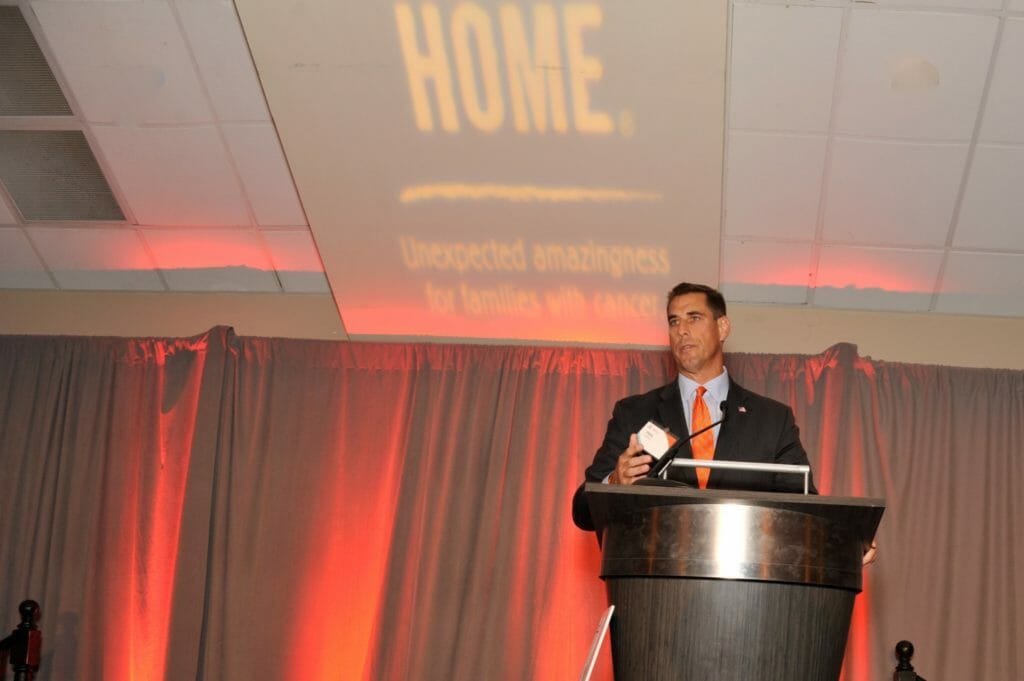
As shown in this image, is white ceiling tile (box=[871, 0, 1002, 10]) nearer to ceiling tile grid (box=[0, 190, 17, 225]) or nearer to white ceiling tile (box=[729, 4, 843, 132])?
white ceiling tile (box=[729, 4, 843, 132])

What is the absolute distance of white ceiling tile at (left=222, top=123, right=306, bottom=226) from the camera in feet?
14.9

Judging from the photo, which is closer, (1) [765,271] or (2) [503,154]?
(2) [503,154]

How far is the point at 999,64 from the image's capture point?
3.96 m

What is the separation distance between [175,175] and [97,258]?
69 centimetres

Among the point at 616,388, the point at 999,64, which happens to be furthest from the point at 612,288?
the point at 999,64

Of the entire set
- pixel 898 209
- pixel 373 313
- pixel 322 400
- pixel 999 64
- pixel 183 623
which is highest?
pixel 999 64

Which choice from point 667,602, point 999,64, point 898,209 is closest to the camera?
point 667,602

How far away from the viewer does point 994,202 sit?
4375mm

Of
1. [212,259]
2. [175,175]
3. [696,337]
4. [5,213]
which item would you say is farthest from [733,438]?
[5,213]

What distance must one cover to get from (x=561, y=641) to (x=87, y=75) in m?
2.68

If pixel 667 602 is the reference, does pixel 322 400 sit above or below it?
above

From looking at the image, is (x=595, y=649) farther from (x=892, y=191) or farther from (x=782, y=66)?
(x=892, y=191)

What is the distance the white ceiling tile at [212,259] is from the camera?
4992 millimetres

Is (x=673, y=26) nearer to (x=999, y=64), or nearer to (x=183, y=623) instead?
(x=999, y=64)
